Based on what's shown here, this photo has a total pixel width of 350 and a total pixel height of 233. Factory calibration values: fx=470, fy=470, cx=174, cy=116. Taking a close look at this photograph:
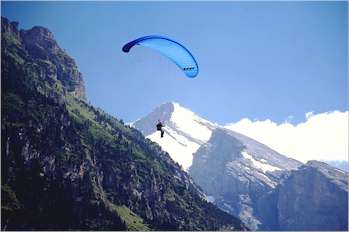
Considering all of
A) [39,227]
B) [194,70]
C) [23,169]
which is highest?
[23,169]

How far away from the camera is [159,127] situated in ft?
92.6

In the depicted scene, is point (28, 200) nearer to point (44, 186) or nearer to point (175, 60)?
point (44, 186)

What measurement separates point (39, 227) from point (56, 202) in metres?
16.6

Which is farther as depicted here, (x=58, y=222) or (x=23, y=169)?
(x=23, y=169)

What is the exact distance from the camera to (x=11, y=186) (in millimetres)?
186875

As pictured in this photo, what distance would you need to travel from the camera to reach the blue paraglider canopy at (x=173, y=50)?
91.0ft

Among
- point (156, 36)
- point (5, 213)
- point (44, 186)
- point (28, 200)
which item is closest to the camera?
point (156, 36)

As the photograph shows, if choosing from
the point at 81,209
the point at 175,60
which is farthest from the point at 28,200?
the point at 175,60

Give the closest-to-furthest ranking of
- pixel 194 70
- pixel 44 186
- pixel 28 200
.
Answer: pixel 194 70 → pixel 28 200 → pixel 44 186

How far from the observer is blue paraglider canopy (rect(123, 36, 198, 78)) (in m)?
27.8

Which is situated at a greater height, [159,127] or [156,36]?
[156,36]

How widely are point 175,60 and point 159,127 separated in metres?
5.73

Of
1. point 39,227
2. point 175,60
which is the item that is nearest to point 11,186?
point 39,227

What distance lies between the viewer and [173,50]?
29.7 metres
